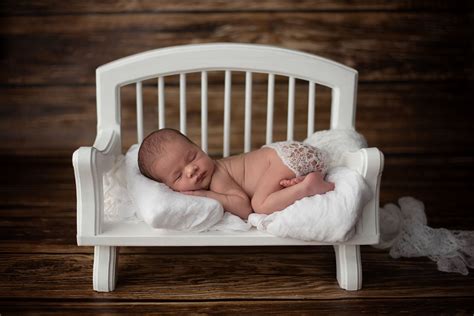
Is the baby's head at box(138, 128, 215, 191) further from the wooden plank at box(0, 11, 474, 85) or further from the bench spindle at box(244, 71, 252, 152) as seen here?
the wooden plank at box(0, 11, 474, 85)

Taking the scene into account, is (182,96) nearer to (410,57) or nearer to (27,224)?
(27,224)

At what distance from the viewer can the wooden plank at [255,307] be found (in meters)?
1.53

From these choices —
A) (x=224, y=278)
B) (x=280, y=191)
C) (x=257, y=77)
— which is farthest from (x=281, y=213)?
(x=257, y=77)

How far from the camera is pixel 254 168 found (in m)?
1.66

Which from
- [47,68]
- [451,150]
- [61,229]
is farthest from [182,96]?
[451,150]

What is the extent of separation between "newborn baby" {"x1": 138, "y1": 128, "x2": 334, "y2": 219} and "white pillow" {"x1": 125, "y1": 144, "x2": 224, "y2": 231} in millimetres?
52

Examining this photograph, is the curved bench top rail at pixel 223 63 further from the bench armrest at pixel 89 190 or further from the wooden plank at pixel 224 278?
the wooden plank at pixel 224 278

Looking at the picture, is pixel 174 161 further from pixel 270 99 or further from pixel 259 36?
pixel 259 36

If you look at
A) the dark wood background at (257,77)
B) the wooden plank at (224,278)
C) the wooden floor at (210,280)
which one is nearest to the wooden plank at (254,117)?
the dark wood background at (257,77)

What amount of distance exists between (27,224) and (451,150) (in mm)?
1743

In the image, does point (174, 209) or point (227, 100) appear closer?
point (174, 209)

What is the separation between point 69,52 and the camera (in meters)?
2.67

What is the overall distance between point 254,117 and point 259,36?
329mm

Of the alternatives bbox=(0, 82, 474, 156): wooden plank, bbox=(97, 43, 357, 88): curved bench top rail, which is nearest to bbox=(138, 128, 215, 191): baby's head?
bbox=(97, 43, 357, 88): curved bench top rail
